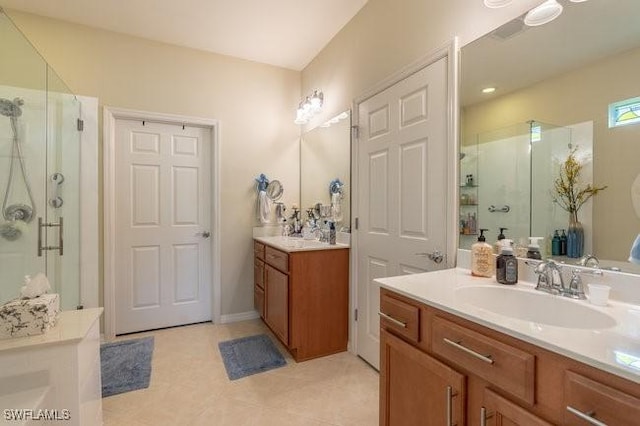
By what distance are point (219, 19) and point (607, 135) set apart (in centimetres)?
271

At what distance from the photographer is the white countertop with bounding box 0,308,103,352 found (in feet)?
3.80

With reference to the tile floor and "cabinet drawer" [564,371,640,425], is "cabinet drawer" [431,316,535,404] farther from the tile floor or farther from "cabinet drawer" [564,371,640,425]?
the tile floor

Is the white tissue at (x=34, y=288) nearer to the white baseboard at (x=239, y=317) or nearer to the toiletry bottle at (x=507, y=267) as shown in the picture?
the white baseboard at (x=239, y=317)

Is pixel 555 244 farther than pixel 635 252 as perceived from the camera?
Yes

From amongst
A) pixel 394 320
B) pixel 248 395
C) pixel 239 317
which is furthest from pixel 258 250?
pixel 394 320

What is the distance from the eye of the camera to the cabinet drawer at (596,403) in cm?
60

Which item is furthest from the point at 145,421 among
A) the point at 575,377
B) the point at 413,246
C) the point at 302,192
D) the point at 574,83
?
the point at 574,83

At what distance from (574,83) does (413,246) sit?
1062 millimetres

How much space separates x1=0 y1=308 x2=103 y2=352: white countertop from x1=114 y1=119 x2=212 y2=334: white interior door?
1513mm

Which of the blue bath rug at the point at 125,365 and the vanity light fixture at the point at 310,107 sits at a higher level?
the vanity light fixture at the point at 310,107

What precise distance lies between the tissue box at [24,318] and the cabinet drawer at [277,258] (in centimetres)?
137

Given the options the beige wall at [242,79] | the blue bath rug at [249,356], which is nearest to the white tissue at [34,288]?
the blue bath rug at [249,356]

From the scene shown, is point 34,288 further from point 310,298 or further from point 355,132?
point 355,132

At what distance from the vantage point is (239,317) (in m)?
3.16
